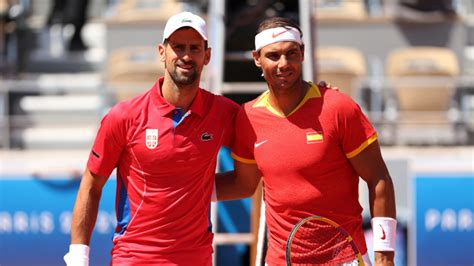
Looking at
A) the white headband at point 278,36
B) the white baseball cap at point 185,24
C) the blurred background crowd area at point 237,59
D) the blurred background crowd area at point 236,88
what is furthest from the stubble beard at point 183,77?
the blurred background crowd area at point 237,59

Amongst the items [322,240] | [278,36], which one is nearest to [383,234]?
[322,240]

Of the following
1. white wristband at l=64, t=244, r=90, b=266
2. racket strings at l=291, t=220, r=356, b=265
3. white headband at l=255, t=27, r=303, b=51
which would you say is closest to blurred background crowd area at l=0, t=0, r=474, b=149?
white headband at l=255, t=27, r=303, b=51

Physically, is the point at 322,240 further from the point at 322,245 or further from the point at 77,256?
the point at 77,256

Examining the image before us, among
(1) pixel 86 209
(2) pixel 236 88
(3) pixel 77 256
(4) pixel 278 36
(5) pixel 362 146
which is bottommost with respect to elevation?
(3) pixel 77 256

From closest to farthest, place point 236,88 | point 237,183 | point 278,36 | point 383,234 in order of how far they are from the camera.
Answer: point 383,234 → point 278,36 → point 237,183 → point 236,88

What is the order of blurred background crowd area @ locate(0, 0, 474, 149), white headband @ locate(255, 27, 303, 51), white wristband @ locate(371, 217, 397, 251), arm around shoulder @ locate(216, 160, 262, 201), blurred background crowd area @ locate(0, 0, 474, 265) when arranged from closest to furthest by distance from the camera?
white wristband @ locate(371, 217, 397, 251) < white headband @ locate(255, 27, 303, 51) < arm around shoulder @ locate(216, 160, 262, 201) < blurred background crowd area @ locate(0, 0, 474, 265) < blurred background crowd area @ locate(0, 0, 474, 149)

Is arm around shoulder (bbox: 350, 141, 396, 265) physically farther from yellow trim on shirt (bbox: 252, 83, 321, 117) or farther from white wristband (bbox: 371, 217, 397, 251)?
yellow trim on shirt (bbox: 252, 83, 321, 117)

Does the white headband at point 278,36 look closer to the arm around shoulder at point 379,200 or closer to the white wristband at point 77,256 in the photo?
the arm around shoulder at point 379,200

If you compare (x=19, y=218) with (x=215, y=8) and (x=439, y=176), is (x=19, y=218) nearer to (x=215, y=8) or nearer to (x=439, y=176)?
(x=215, y=8)

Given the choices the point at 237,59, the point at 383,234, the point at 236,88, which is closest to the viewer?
the point at 383,234

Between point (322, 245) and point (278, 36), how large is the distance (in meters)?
0.93

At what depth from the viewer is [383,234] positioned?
4.22 m

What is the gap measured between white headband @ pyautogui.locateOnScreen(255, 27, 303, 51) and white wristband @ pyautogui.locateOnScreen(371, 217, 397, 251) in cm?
86

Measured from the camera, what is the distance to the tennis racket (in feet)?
14.0
